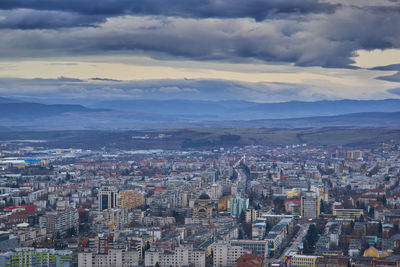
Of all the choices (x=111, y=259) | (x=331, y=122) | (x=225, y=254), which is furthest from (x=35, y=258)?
(x=331, y=122)

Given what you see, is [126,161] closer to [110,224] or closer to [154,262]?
[110,224]

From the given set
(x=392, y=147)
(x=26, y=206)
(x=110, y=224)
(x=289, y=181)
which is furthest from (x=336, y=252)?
(x=392, y=147)

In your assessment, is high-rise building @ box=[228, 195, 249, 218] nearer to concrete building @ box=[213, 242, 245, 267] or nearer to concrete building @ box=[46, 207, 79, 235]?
concrete building @ box=[46, 207, 79, 235]

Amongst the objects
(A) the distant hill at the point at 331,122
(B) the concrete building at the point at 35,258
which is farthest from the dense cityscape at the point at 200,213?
(A) the distant hill at the point at 331,122

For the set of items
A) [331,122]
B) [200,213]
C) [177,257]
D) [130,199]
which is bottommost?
[177,257]

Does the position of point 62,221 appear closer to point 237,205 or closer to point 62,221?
point 62,221

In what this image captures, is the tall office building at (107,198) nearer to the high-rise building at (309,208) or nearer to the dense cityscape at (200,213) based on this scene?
the dense cityscape at (200,213)

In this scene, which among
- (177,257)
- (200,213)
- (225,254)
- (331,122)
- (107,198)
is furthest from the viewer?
(331,122)

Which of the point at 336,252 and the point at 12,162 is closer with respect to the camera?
the point at 336,252
